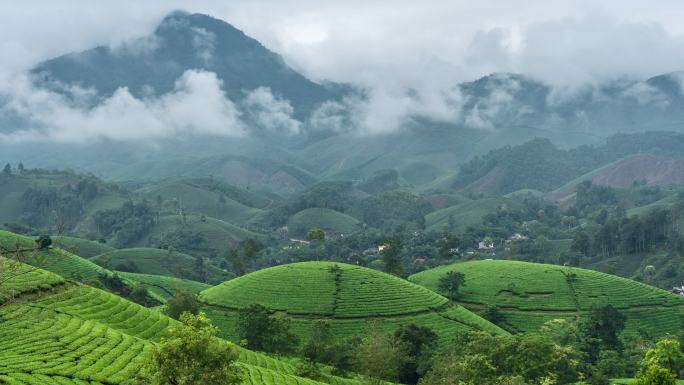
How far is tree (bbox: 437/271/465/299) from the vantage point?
4210 inches

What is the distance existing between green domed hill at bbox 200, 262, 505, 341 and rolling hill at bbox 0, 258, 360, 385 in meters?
27.0

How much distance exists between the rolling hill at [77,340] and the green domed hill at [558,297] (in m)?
48.9

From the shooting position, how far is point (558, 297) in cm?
10531

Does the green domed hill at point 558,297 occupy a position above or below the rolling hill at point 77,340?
above

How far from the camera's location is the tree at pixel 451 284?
351ft

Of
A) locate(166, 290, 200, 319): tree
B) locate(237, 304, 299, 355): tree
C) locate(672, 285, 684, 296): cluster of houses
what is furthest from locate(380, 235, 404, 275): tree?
locate(237, 304, 299, 355): tree

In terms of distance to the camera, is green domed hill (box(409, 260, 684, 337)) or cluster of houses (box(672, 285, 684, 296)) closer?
green domed hill (box(409, 260, 684, 337))

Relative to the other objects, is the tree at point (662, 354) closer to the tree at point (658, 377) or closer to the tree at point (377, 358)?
the tree at point (658, 377)

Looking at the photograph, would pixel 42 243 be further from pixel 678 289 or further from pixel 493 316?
pixel 678 289

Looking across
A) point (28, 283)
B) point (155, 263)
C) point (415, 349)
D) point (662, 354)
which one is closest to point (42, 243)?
point (28, 283)

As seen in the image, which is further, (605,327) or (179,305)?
(605,327)

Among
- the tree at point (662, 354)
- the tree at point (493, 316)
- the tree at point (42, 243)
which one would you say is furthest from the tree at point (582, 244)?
the tree at point (662, 354)

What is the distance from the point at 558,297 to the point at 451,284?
1697cm

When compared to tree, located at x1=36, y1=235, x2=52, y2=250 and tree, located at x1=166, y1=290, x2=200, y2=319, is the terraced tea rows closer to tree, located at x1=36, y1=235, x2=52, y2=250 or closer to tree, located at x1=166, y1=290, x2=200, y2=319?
tree, located at x1=36, y1=235, x2=52, y2=250
